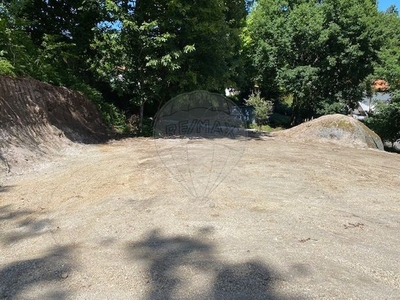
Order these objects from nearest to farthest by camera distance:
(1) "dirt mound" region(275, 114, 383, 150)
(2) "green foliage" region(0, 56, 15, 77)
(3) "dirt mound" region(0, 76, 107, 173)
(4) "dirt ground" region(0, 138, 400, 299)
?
1. (4) "dirt ground" region(0, 138, 400, 299)
2. (3) "dirt mound" region(0, 76, 107, 173)
3. (2) "green foliage" region(0, 56, 15, 77)
4. (1) "dirt mound" region(275, 114, 383, 150)

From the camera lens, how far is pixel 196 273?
2410 millimetres

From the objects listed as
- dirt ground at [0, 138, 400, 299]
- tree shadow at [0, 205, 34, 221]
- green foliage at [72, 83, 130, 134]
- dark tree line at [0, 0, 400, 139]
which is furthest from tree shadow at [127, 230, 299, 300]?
green foliage at [72, 83, 130, 134]

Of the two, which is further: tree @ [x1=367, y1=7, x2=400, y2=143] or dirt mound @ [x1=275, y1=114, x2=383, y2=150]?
tree @ [x1=367, y1=7, x2=400, y2=143]

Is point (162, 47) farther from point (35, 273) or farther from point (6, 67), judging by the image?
point (35, 273)

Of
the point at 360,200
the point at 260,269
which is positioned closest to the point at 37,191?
the point at 260,269

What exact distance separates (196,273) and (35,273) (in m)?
1.23

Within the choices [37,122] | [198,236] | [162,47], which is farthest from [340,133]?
[198,236]

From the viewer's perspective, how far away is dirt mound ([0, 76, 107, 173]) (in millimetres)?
6508

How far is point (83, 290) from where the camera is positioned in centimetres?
224

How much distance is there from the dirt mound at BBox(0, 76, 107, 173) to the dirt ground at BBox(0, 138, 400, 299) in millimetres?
785

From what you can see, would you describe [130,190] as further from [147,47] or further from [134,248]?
[147,47]

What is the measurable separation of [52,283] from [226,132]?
26.5ft

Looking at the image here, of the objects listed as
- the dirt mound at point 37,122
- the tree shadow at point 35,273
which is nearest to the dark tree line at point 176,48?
the dirt mound at point 37,122

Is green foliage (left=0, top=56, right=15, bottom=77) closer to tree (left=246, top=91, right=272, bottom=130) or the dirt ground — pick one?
the dirt ground
